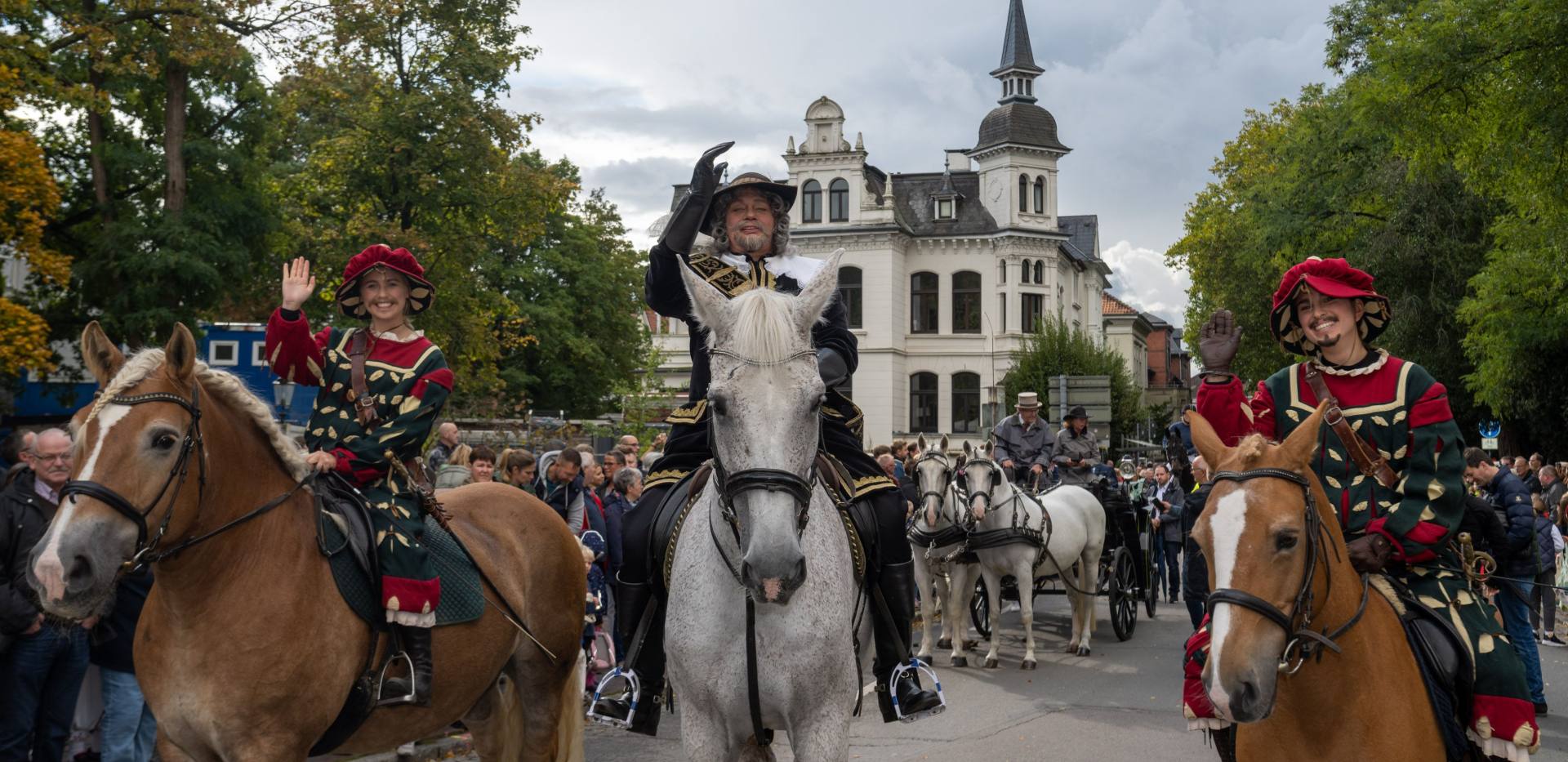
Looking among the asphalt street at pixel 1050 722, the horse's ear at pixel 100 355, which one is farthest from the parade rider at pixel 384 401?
the asphalt street at pixel 1050 722

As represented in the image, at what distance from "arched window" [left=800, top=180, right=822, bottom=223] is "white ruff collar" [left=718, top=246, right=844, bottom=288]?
5246cm

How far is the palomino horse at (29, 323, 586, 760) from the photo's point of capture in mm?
4426

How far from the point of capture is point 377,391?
226 inches

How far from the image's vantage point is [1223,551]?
12.5 ft

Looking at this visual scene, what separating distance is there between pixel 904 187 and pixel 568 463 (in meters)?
51.9

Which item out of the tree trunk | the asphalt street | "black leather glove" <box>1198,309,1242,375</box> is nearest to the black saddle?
"black leather glove" <box>1198,309,1242,375</box>

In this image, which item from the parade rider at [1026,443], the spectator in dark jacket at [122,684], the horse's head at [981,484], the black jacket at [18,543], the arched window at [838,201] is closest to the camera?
the black jacket at [18,543]

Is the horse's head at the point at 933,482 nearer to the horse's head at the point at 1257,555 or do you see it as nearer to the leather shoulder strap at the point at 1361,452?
the leather shoulder strap at the point at 1361,452

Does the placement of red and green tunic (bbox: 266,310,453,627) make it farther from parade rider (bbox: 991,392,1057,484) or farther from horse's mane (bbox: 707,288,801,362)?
parade rider (bbox: 991,392,1057,484)

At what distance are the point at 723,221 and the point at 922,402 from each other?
54.9m

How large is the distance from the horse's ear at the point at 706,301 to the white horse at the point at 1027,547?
9212mm

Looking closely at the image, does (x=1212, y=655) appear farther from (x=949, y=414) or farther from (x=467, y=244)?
(x=949, y=414)

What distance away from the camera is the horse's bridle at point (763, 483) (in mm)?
3910

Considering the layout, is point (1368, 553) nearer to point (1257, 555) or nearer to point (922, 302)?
point (1257, 555)
